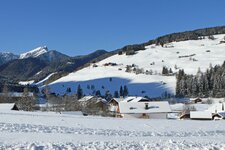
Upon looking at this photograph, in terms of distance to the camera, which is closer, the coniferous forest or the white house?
the white house

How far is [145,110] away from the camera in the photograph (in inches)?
3462

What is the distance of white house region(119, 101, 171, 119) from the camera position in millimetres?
86625

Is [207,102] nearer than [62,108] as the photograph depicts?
No

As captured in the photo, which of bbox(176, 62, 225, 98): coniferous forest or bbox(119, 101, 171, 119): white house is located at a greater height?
bbox(176, 62, 225, 98): coniferous forest

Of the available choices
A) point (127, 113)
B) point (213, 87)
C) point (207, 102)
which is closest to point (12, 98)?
point (127, 113)

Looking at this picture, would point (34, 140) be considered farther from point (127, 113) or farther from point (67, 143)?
point (127, 113)

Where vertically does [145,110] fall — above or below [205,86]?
below

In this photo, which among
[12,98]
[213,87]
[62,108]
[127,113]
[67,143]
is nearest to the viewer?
[67,143]

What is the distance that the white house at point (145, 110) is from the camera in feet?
284

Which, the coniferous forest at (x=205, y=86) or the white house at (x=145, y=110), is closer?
the white house at (x=145, y=110)

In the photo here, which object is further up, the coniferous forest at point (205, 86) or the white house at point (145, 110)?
the coniferous forest at point (205, 86)

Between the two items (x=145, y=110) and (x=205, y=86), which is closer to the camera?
(x=145, y=110)

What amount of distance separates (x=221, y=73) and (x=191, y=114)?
383 feet

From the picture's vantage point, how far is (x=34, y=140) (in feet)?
69.4
